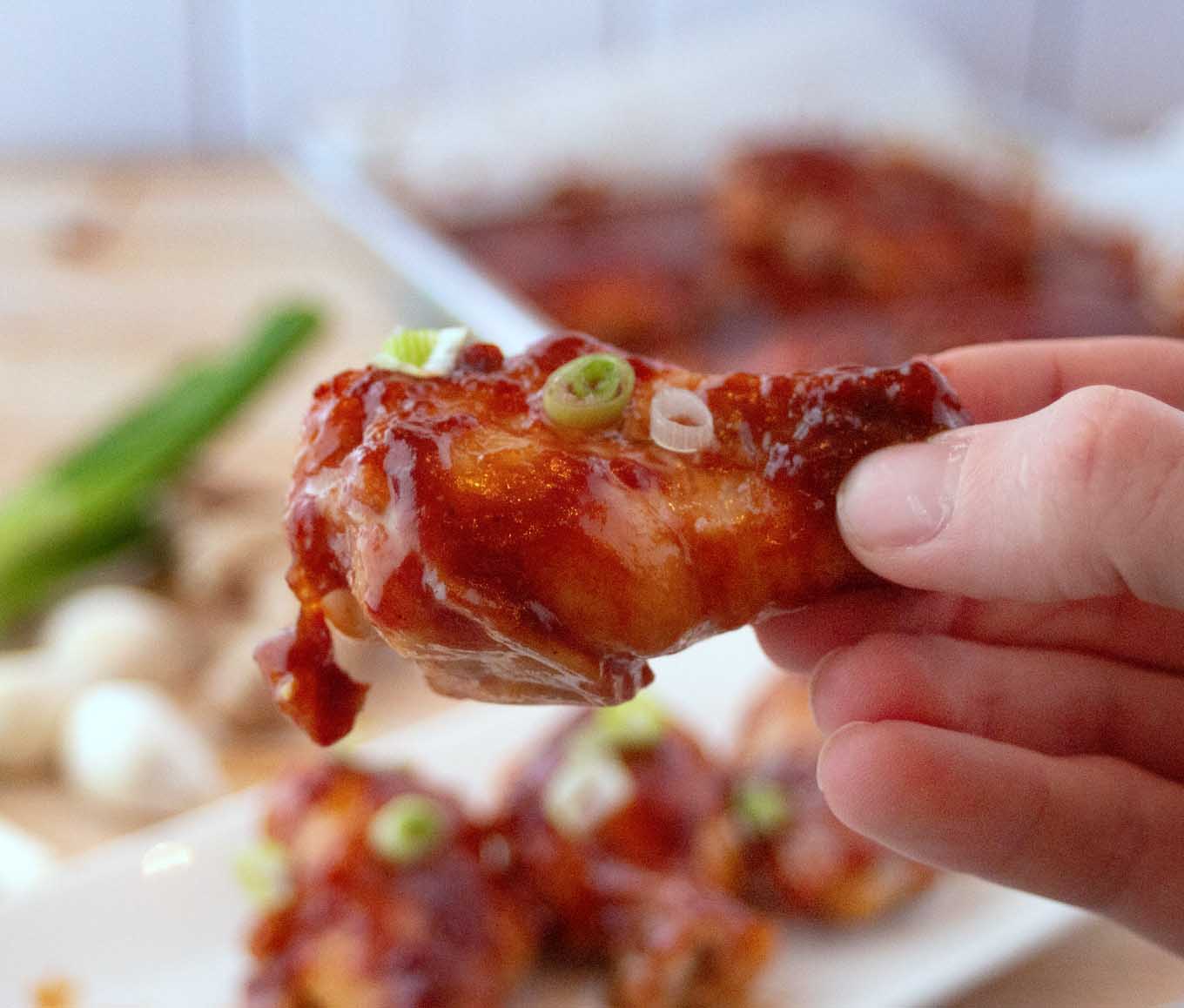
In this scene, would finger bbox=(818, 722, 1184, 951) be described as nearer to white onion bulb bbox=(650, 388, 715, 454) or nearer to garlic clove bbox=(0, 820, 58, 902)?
white onion bulb bbox=(650, 388, 715, 454)

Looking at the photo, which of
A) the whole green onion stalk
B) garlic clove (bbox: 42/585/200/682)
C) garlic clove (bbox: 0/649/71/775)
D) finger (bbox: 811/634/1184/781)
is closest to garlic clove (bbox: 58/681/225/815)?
garlic clove (bbox: 0/649/71/775)

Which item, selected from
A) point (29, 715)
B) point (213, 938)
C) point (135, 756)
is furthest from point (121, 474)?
point (213, 938)

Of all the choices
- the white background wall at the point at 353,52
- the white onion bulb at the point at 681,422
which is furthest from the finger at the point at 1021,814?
the white background wall at the point at 353,52

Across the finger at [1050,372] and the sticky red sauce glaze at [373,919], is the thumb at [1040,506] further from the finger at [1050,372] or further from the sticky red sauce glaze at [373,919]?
the sticky red sauce glaze at [373,919]

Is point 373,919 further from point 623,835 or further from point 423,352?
point 423,352

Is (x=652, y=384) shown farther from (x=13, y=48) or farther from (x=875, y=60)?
(x=13, y=48)

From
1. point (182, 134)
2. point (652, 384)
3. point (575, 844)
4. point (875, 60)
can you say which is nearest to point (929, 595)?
point (652, 384)

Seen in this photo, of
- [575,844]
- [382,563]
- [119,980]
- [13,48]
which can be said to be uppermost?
[382,563]
